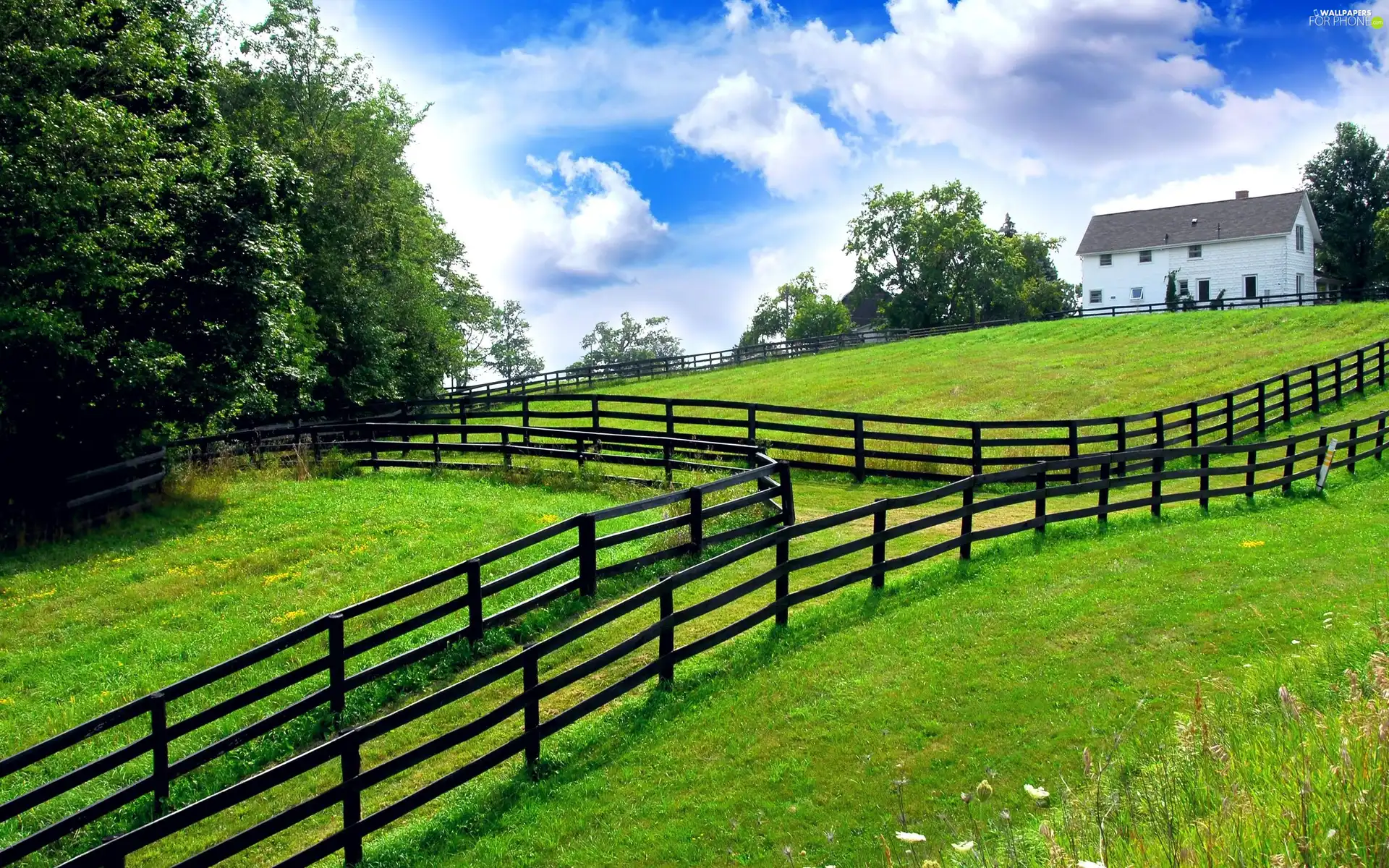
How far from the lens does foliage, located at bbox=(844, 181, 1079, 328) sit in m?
67.9

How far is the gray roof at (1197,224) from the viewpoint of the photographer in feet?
187

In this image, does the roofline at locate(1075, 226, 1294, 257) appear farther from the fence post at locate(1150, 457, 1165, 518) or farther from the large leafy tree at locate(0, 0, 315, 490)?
the large leafy tree at locate(0, 0, 315, 490)

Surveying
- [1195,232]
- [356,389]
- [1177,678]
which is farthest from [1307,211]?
[1177,678]

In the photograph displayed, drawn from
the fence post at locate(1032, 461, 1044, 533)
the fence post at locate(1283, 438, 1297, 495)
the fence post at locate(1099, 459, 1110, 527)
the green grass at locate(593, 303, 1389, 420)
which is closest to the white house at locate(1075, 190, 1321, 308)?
the green grass at locate(593, 303, 1389, 420)

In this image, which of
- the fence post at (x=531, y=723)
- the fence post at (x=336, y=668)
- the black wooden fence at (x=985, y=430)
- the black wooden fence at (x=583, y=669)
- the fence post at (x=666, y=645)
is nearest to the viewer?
the black wooden fence at (x=583, y=669)

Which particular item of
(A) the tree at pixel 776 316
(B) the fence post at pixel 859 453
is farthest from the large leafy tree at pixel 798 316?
(B) the fence post at pixel 859 453

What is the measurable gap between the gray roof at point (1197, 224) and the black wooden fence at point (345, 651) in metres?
51.8

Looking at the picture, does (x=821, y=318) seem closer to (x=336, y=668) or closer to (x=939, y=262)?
(x=939, y=262)

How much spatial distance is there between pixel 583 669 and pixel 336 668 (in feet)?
8.32

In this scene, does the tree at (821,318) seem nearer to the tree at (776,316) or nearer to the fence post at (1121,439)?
the tree at (776,316)

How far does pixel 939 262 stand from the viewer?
68750 mm

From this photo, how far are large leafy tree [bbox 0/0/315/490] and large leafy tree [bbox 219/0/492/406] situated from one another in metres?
9.56

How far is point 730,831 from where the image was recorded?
6746 mm

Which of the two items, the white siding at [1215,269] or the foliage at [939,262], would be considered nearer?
the white siding at [1215,269]
